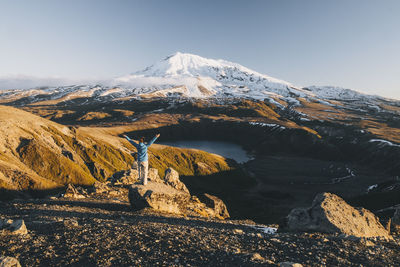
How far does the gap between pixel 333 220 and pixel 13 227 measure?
77.1 feet

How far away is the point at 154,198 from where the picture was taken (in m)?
27.5

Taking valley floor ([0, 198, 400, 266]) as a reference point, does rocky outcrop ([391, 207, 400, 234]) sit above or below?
below

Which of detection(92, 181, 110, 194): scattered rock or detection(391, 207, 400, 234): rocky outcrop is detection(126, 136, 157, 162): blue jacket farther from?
detection(391, 207, 400, 234): rocky outcrop

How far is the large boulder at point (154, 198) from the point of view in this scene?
27094 mm

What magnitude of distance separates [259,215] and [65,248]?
241ft

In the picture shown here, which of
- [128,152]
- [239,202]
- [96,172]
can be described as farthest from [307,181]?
[96,172]

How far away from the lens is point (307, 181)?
406ft

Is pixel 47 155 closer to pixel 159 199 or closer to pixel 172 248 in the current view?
pixel 159 199

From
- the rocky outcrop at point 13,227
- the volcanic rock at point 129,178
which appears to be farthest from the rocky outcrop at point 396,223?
the volcanic rock at point 129,178

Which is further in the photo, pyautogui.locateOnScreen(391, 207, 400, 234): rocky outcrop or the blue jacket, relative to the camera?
the blue jacket

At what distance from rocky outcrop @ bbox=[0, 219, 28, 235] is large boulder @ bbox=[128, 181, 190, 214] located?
12546 millimetres

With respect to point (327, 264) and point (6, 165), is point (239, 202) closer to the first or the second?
point (6, 165)

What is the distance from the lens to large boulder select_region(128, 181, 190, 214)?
27094 mm

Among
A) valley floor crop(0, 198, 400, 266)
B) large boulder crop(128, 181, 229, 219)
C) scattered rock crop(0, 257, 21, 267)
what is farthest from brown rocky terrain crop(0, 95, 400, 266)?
scattered rock crop(0, 257, 21, 267)
